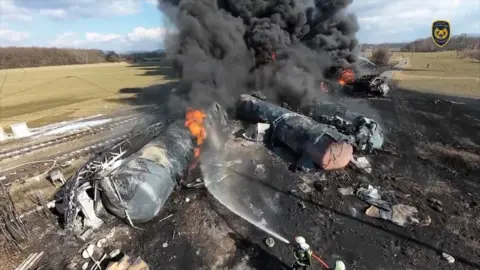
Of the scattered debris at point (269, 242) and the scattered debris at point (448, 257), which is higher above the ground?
the scattered debris at point (269, 242)

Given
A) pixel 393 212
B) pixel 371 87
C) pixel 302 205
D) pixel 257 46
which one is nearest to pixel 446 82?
pixel 371 87

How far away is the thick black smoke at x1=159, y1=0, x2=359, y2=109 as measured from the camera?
20641 millimetres

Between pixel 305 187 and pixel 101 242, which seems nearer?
pixel 101 242

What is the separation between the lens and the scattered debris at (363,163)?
13297 mm

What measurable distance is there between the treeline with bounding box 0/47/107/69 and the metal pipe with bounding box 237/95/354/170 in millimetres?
93022

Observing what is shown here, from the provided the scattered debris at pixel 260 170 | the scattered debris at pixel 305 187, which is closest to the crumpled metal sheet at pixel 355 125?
the scattered debris at pixel 305 187

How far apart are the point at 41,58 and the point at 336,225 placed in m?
106

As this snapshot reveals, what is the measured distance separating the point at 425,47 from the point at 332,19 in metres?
87.6

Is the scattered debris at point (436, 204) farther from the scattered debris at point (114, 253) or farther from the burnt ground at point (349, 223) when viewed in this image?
the scattered debris at point (114, 253)

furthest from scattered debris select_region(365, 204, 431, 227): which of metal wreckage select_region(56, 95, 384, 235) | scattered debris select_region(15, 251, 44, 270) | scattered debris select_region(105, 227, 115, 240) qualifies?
scattered debris select_region(15, 251, 44, 270)

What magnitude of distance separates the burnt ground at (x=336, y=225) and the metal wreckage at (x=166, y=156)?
2.60ft

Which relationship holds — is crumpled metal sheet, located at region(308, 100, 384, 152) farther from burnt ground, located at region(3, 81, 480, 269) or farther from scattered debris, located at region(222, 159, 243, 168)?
scattered debris, located at region(222, 159, 243, 168)

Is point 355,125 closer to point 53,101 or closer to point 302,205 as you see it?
point 302,205

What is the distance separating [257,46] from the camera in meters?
24.5
